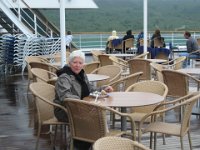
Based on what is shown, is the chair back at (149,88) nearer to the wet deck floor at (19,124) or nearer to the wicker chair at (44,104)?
the wet deck floor at (19,124)

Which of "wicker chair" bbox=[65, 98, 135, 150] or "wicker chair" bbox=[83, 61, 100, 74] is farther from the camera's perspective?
"wicker chair" bbox=[83, 61, 100, 74]

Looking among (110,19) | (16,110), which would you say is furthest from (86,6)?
(110,19)

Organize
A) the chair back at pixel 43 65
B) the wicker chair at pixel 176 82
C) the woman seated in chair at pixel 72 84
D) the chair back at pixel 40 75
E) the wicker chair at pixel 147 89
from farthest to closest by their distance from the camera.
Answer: the chair back at pixel 43 65
the chair back at pixel 40 75
the wicker chair at pixel 176 82
the wicker chair at pixel 147 89
the woman seated in chair at pixel 72 84

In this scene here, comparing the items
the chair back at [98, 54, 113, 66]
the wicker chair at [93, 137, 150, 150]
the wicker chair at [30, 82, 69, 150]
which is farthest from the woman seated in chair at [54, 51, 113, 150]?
the chair back at [98, 54, 113, 66]

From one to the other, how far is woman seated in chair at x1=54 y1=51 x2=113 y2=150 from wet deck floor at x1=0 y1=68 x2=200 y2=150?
2.36 feet

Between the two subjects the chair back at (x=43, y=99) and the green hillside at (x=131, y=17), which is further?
the green hillside at (x=131, y=17)

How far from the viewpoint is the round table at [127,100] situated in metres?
4.41

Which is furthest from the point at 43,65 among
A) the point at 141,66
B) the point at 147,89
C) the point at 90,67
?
the point at 147,89

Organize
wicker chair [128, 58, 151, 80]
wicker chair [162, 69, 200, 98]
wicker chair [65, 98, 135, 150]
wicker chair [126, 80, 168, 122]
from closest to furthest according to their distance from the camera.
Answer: wicker chair [65, 98, 135, 150], wicker chair [126, 80, 168, 122], wicker chair [162, 69, 200, 98], wicker chair [128, 58, 151, 80]

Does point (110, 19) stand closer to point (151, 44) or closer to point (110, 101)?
point (151, 44)

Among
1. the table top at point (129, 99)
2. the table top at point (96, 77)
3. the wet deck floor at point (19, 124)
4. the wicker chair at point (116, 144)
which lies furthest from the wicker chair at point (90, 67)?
the wicker chair at point (116, 144)

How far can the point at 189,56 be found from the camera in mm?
12500

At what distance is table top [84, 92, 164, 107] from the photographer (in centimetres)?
442

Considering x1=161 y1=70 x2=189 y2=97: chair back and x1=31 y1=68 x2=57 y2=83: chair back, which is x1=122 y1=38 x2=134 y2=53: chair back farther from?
x1=161 y1=70 x2=189 y2=97: chair back
